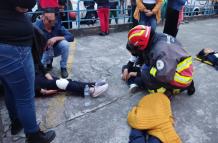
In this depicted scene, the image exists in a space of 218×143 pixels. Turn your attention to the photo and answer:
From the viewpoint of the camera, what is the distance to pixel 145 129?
107 inches

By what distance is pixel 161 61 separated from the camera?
Answer: 309 cm

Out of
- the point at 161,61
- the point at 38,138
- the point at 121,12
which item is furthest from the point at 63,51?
the point at 121,12

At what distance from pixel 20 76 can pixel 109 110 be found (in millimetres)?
1417

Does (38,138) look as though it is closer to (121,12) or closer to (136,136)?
(136,136)

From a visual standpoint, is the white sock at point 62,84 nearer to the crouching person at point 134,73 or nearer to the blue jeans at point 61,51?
the blue jeans at point 61,51

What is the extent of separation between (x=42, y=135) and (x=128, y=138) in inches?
33.4

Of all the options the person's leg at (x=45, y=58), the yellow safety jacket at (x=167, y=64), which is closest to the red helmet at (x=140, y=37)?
the yellow safety jacket at (x=167, y=64)

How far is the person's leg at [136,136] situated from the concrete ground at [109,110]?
116 millimetres

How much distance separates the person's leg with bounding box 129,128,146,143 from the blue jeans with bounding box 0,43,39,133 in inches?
36.3

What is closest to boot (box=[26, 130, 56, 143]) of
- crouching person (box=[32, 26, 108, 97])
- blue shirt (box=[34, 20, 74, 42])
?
crouching person (box=[32, 26, 108, 97])

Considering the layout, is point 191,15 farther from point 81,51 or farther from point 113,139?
point 113,139

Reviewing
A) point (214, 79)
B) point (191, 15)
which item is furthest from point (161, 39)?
point (191, 15)

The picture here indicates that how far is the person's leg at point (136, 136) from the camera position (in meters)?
2.56

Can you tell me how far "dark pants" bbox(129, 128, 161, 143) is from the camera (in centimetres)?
255
